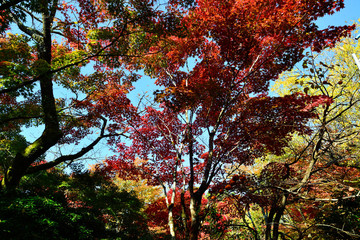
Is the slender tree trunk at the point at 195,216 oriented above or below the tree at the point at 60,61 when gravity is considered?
below

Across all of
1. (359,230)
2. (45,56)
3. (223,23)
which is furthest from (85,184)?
(359,230)

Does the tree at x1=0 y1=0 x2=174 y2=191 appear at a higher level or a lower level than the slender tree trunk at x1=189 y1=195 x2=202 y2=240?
higher

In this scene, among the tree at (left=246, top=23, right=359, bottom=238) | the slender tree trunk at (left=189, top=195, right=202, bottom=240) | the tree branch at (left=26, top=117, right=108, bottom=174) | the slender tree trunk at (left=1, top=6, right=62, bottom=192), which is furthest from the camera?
the tree branch at (left=26, top=117, right=108, bottom=174)

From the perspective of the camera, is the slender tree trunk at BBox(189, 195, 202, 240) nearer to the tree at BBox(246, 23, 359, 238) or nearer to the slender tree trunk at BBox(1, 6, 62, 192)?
the tree at BBox(246, 23, 359, 238)

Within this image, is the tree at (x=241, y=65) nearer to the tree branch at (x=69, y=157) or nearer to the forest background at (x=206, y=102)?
the forest background at (x=206, y=102)

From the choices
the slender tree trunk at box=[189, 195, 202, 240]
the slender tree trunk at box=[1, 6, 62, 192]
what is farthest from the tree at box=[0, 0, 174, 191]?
the slender tree trunk at box=[189, 195, 202, 240]

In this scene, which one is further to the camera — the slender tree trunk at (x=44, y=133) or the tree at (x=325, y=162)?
the slender tree trunk at (x=44, y=133)

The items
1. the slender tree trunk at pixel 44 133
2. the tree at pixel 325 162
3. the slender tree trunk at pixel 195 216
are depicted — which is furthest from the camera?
the slender tree trunk at pixel 44 133

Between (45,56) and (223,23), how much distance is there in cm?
549

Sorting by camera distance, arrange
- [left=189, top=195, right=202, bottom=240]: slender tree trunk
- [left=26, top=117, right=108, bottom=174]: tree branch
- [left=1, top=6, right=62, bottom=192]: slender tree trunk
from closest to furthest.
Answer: [left=189, top=195, right=202, bottom=240]: slender tree trunk
[left=1, top=6, right=62, bottom=192]: slender tree trunk
[left=26, top=117, right=108, bottom=174]: tree branch

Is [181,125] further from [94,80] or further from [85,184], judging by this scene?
[85,184]

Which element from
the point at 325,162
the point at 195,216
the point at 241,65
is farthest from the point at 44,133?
the point at 325,162

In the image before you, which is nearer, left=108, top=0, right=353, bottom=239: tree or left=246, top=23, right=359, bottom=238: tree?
left=246, top=23, right=359, bottom=238: tree

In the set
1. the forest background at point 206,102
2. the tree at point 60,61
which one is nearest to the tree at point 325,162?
the forest background at point 206,102
